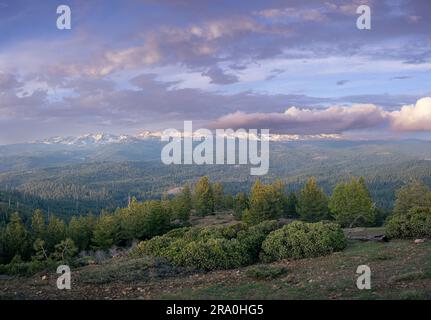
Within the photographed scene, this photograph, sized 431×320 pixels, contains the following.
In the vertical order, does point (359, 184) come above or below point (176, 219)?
above

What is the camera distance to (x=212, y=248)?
1736cm

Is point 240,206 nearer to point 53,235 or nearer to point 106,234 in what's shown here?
point 106,234

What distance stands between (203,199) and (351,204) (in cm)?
2015

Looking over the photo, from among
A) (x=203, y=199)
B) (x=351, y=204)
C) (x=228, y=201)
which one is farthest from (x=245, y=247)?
(x=228, y=201)

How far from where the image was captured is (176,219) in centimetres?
5178

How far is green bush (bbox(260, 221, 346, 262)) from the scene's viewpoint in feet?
58.7

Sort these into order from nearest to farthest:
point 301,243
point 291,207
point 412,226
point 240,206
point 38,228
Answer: point 301,243 → point 412,226 → point 38,228 → point 240,206 → point 291,207

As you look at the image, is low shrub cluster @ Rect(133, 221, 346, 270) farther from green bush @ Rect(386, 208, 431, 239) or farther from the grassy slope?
green bush @ Rect(386, 208, 431, 239)

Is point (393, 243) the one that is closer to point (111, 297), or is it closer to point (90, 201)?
point (111, 297)

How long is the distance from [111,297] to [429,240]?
1527cm

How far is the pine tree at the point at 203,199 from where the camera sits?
53438 mm

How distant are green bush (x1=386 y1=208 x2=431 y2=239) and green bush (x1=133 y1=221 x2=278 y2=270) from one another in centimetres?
717

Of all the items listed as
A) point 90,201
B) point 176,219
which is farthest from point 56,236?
point 90,201
